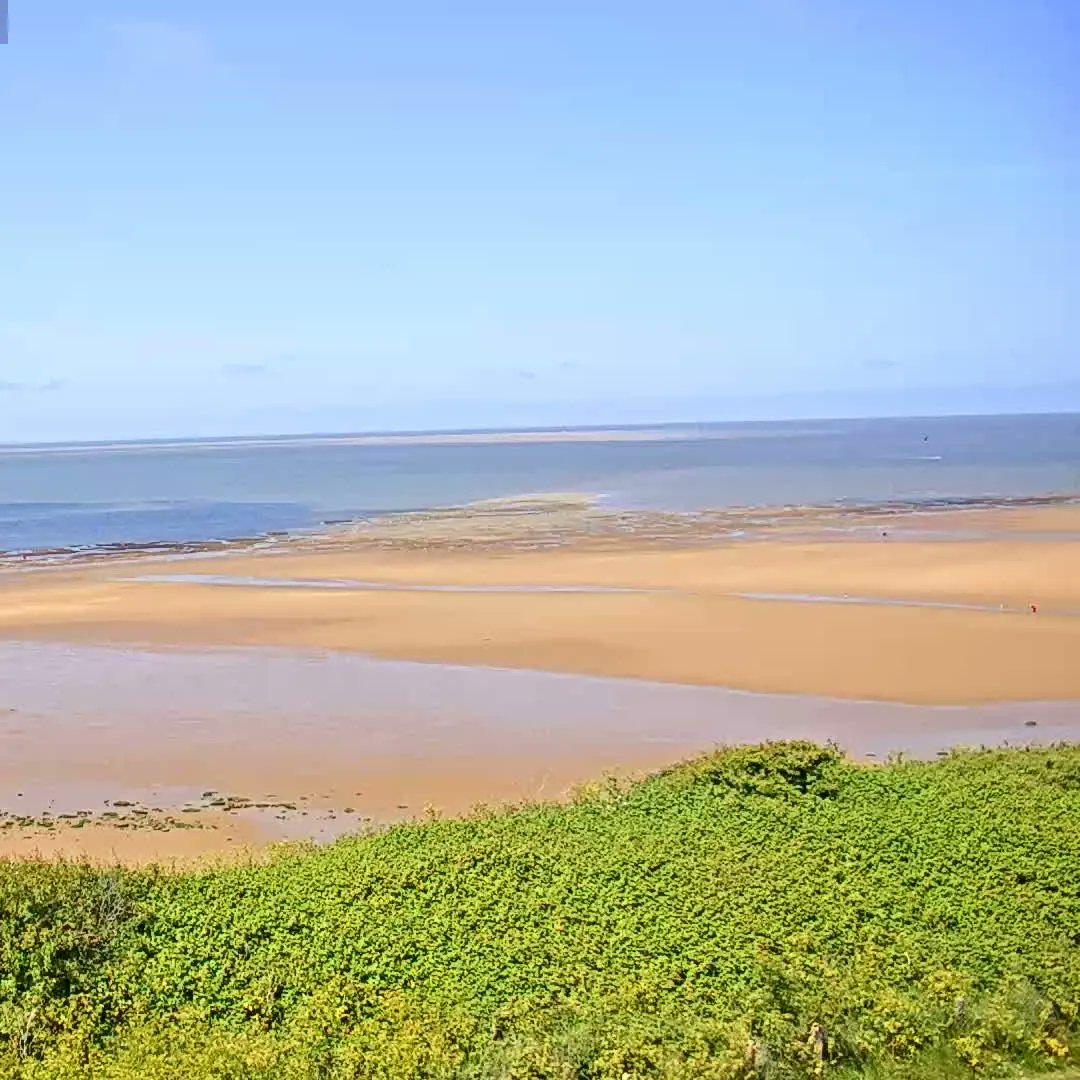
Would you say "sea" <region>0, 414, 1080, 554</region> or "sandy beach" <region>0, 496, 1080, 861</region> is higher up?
"sea" <region>0, 414, 1080, 554</region>

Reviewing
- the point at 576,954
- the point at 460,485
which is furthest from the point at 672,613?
the point at 460,485

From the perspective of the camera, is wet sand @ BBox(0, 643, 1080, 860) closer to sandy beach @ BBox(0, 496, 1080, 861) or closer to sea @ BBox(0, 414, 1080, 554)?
sandy beach @ BBox(0, 496, 1080, 861)

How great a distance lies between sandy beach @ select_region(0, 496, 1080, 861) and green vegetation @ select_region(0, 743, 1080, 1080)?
467 centimetres

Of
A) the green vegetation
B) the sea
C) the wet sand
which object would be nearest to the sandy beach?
the wet sand

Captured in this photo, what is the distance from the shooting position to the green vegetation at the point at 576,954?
30.1 feet

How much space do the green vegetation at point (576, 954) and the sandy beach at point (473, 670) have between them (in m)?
4.67

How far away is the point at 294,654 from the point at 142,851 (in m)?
12.4

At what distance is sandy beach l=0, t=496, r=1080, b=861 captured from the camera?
18.6 m

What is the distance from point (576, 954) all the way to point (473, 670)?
1555 cm

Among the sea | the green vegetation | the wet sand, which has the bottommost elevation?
the wet sand

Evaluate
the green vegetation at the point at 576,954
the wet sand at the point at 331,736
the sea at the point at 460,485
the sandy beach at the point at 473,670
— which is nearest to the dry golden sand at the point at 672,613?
the sandy beach at the point at 473,670

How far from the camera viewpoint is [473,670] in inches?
1017

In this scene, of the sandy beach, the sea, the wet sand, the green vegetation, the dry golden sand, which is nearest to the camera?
the green vegetation

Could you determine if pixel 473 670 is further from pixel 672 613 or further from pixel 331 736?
pixel 672 613
